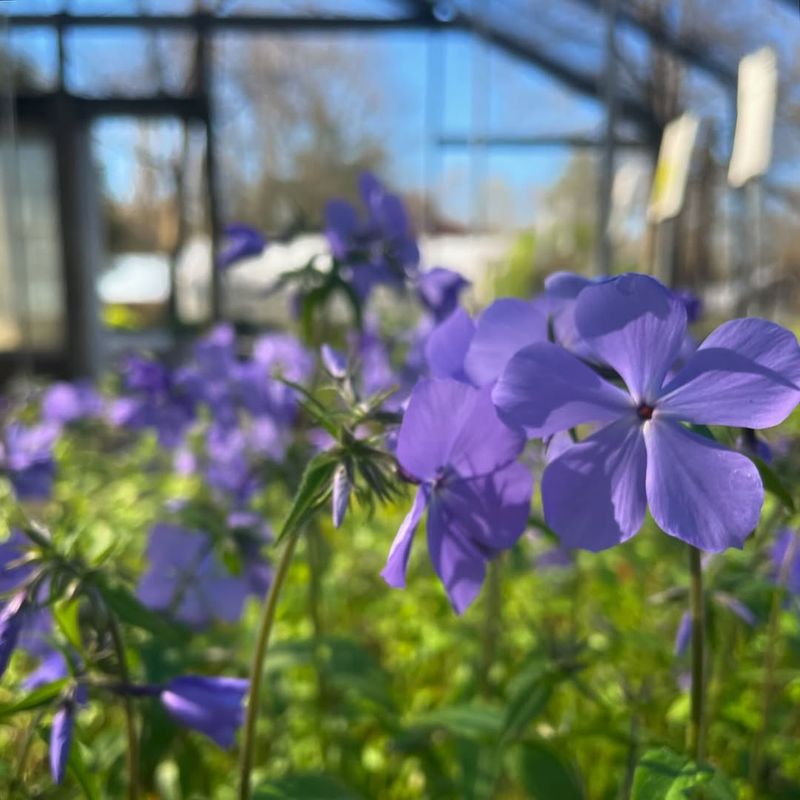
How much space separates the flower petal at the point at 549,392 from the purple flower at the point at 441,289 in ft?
1.83

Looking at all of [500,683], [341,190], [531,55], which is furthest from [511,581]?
[531,55]

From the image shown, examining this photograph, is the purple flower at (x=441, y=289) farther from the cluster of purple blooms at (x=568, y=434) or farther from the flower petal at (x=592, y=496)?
the flower petal at (x=592, y=496)

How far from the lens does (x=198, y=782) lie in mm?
1202

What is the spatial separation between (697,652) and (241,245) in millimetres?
809

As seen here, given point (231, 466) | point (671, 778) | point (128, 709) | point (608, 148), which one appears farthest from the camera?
point (608, 148)

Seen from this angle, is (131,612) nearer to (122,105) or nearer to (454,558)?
(454,558)

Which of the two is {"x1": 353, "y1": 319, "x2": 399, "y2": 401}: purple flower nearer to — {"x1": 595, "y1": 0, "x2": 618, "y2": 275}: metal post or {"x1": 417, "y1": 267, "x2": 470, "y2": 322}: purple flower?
{"x1": 417, "y1": 267, "x2": 470, "y2": 322}: purple flower

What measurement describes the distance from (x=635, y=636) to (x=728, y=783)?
0.52 m

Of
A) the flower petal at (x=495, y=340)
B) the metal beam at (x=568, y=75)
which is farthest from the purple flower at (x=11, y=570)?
the metal beam at (x=568, y=75)

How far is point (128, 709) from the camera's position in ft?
2.73

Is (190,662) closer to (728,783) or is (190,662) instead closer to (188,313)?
(728,783)

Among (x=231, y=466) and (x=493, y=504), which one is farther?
(x=231, y=466)

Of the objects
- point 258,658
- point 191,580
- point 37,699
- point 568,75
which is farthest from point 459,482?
point 568,75

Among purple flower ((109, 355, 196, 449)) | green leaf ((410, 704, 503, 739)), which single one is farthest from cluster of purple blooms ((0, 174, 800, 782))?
purple flower ((109, 355, 196, 449))
